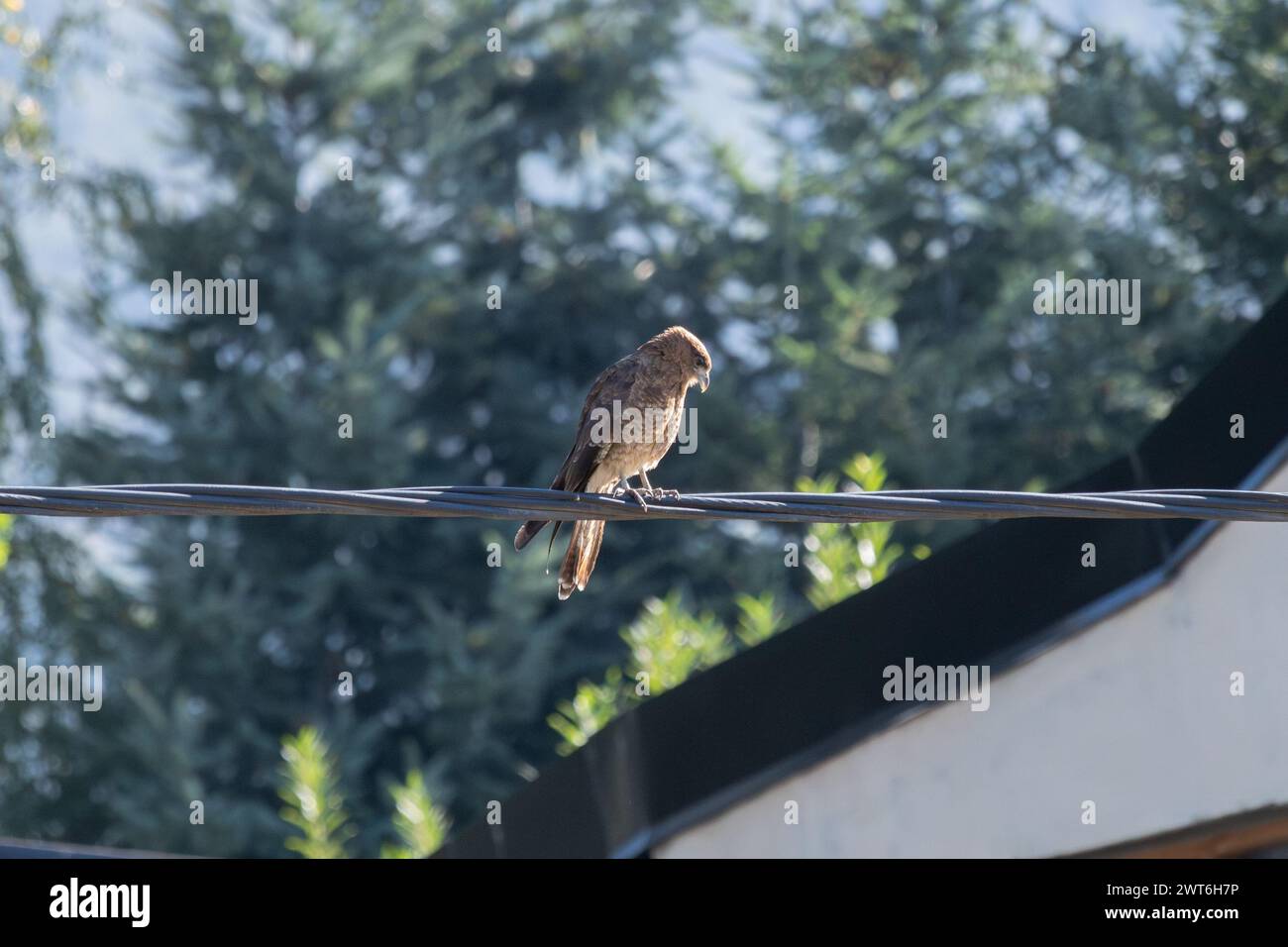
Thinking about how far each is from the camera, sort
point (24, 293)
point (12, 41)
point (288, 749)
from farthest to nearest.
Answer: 1. point (24, 293)
2. point (12, 41)
3. point (288, 749)

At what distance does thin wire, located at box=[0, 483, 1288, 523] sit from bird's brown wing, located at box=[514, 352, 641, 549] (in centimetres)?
191

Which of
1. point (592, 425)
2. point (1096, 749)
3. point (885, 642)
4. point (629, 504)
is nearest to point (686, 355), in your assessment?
point (592, 425)

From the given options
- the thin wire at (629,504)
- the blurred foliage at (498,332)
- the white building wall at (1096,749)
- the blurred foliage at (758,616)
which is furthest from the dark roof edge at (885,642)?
the blurred foliage at (498,332)

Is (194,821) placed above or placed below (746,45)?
below

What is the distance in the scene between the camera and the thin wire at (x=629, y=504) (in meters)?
3.77

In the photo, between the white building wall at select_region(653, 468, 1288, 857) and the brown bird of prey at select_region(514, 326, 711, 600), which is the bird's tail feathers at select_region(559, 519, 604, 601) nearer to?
the brown bird of prey at select_region(514, 326, 711, 600)

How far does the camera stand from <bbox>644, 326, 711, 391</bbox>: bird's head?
256 inches

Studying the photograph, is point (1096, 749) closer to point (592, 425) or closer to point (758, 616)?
point (592, 425)

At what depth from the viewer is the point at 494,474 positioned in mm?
21188

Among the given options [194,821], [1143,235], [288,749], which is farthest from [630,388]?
[1143,235]

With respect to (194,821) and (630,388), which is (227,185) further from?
(630,388)

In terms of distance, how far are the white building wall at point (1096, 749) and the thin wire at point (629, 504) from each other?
2079 mm

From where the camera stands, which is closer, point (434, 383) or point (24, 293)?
point (24, 293)
